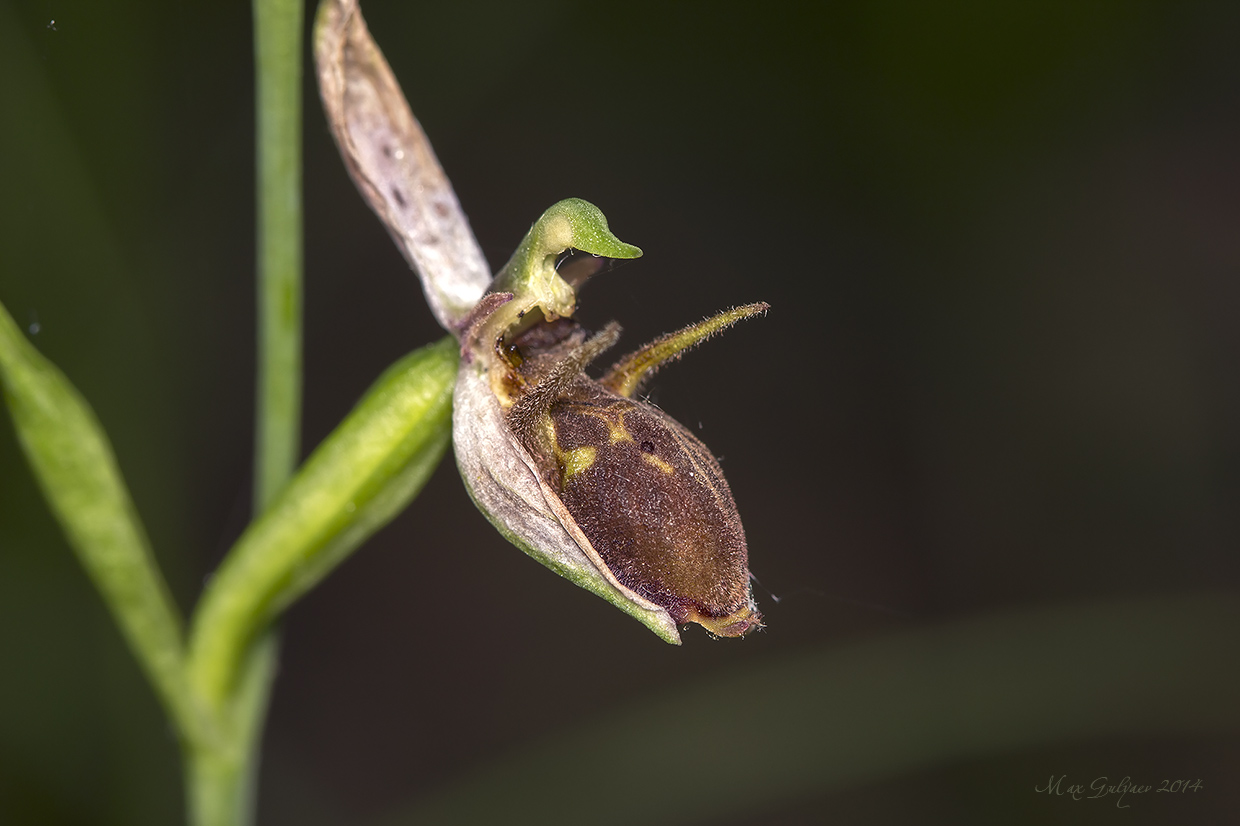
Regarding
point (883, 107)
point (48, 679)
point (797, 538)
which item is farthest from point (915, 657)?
point (48, 679)

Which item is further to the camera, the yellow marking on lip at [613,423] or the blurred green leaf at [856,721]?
the blurred green leaf at [856,721]

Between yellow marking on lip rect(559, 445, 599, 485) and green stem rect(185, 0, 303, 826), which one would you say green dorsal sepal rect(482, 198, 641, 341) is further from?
green stem rect(185, 0, 303, 826)

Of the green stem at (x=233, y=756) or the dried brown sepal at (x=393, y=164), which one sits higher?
the dried brown sepal at (x=393, y=164)

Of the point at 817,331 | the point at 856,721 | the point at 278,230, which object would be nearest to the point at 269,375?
the point at 278,230

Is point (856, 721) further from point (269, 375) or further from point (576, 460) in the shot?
point (269, 375)

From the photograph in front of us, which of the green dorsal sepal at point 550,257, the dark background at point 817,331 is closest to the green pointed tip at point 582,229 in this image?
the green dorsal sepal at point 550,257

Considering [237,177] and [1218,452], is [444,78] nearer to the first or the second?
[237,177]

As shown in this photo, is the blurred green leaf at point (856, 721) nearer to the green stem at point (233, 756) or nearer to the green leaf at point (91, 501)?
the green stem at point (233, 756)
